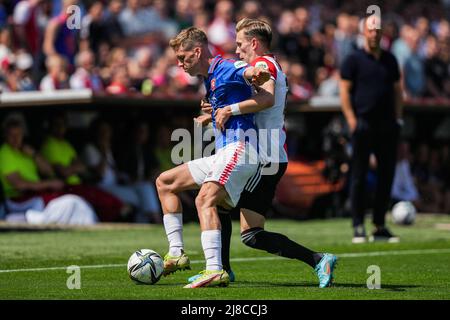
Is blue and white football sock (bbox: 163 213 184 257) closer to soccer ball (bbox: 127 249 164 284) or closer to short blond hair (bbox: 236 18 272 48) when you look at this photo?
soccer ball (bbox: 127 249 164 284)

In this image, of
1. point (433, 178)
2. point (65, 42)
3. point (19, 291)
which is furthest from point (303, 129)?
point (19, 291)

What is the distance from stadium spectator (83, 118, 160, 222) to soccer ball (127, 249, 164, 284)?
9659mm

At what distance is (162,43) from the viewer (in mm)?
22734

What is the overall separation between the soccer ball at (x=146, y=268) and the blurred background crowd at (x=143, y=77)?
7.25m

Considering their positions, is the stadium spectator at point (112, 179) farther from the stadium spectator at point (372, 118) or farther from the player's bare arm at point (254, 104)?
the player's bare arm at point (254, 104)

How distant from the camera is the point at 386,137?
47.3ft

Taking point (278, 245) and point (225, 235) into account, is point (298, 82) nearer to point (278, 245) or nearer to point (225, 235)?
point (225, 235)

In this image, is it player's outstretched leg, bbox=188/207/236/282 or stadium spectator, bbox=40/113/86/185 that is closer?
player's outstretched leg, bbox=188/207/236/282

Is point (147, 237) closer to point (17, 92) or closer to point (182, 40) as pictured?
point (17, 92)

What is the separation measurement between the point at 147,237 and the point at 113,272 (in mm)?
4875

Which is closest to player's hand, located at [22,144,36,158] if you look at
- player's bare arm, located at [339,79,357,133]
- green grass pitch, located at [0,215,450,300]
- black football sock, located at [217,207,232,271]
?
green grass pitch, located at [0,215,450,300]

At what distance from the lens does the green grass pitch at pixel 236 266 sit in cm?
849

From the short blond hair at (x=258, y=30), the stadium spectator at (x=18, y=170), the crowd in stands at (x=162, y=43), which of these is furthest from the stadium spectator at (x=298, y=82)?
the short blond hair at (x=258, y=30)

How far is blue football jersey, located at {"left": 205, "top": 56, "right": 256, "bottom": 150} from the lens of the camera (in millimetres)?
9000
